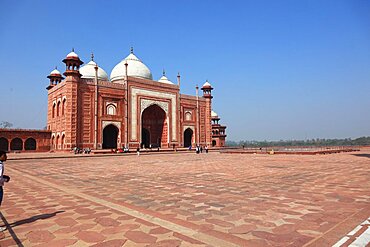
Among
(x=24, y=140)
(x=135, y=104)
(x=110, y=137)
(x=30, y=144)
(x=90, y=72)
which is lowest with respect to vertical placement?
(x=30, y=144)

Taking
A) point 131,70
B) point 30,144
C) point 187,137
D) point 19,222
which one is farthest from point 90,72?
point 19,222

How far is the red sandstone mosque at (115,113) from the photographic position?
2503 centimetres

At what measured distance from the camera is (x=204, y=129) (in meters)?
36.6

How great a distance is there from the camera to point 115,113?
92.1 feet

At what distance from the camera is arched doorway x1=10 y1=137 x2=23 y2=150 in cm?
2652

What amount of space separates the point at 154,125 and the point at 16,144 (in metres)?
15.4

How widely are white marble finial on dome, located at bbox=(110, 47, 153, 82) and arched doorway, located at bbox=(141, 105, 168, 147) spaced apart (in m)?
4.63

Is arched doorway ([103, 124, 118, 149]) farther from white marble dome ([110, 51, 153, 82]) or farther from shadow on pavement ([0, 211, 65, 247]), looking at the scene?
shadow on pavement ([0, 211, 65, 247])

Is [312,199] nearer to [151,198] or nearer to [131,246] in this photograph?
[151,198]

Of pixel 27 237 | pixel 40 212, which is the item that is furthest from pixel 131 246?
pixel 40 212

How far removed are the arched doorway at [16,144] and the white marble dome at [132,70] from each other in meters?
12.5

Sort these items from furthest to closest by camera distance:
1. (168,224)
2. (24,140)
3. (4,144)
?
(24,140) < (4,144) < (168,224)

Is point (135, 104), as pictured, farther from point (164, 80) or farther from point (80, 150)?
point (164, 80)

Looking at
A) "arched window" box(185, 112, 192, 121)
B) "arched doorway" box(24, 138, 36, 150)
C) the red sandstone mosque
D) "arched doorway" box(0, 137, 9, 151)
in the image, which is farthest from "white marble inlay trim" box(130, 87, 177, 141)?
"arched doorway" box(0, 137, 9, 151)
